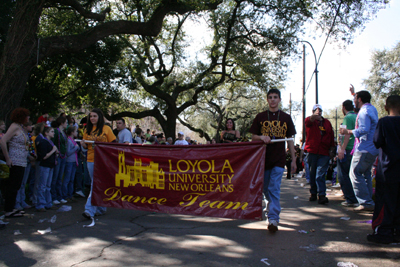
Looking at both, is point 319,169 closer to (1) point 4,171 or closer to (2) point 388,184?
(2) point 388,184

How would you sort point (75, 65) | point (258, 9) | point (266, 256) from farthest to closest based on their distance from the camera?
1. point (258, 9)
2. point (75, 65)
3. point (266, 256)

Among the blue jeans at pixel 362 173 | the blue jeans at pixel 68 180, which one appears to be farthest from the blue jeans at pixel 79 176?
the blue jeans at pixel 362 173

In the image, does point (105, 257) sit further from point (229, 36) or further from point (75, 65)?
point (229, 36)

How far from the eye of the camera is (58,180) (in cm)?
761

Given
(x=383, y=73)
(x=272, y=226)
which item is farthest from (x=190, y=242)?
(x=383, y=73)

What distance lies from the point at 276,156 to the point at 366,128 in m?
1.89

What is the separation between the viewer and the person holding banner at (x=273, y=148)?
4.71m

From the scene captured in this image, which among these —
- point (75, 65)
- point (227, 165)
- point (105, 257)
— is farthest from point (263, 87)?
point (105, 257)

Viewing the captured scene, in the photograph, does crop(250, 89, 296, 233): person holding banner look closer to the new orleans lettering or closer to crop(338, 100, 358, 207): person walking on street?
the new orleans lettering

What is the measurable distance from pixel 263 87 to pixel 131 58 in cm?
992

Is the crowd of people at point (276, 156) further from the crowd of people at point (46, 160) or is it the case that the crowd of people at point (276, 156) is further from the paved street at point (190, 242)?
the paved street at point (190, 242)

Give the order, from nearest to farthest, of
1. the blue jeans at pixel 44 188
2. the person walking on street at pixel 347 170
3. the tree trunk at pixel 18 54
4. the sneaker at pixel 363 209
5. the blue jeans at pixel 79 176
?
1. the sneaker at pixel 363 209
2. the blue jeans at pixel 44 188
3. the person walking on street at pixel 347 170
4. the blue jeans at pixel 79 176
5. the tree trunk at pixel 18 54

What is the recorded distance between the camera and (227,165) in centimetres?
495

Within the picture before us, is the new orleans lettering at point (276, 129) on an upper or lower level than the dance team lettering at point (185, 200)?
upper
